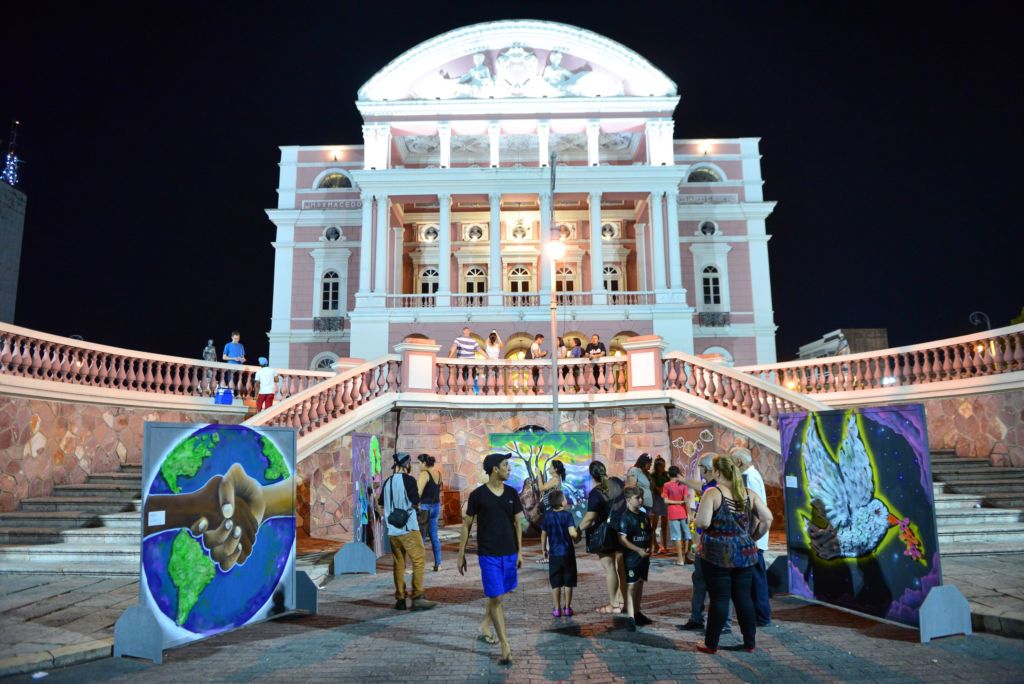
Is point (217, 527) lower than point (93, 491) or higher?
lower

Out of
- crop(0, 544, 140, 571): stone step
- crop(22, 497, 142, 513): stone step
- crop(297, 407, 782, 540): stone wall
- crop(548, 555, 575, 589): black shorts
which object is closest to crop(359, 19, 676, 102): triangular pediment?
crop(297, 407, 782, 540): stone wall

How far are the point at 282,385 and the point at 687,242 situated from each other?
22.7 m

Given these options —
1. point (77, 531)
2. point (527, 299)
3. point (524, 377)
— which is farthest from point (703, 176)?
point (77, 531)

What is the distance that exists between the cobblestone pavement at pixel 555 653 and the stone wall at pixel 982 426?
800cm

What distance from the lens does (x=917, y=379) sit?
1430cm

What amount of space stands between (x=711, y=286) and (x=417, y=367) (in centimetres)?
2126

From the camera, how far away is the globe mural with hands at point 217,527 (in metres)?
6.14

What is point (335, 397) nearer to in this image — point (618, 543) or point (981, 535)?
point (618, 543)

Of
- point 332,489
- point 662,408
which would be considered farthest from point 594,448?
point 332,489

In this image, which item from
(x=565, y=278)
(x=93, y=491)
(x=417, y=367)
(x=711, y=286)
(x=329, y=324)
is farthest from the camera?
(x=565, y=278)

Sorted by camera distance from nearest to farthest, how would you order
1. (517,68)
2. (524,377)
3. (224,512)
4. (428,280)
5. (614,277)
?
1. (224,512)
2. (524,377)
3. (517,68)
4. (428,280)
5. (614,277)

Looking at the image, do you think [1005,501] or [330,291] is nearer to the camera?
[1005,501]

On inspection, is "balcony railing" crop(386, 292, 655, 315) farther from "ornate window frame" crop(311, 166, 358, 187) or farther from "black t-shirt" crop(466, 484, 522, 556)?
"black t-shirt" crop(466, 484, 522, 556)

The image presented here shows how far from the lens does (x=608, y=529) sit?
697 centimetres
